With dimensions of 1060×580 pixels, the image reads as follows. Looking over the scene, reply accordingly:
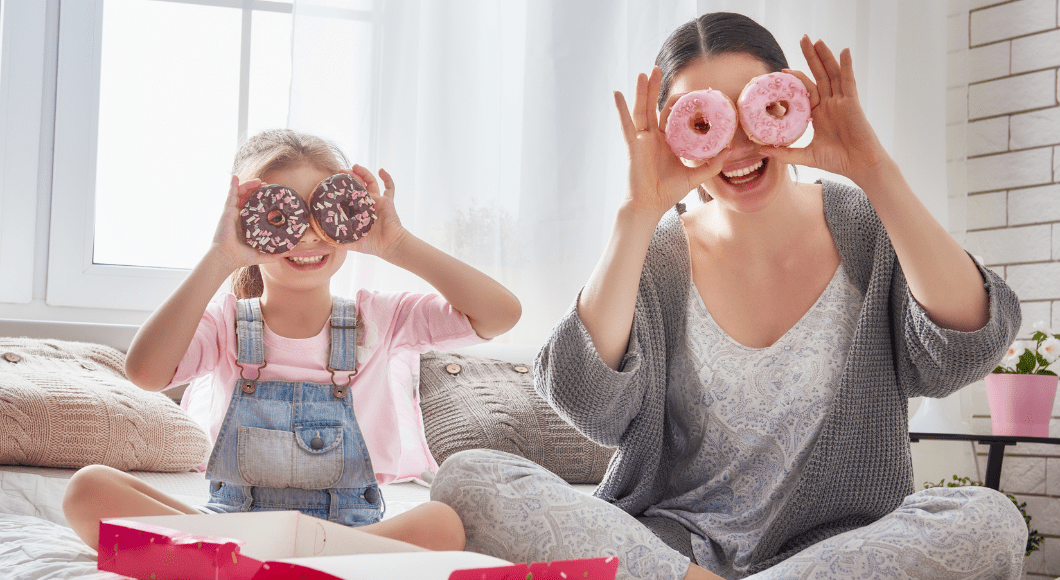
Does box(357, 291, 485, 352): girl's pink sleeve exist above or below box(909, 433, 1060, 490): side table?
above

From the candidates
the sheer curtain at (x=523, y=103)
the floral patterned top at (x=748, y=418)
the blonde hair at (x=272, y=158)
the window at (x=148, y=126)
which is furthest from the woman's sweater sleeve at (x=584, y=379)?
the window at (x=148, y=126)

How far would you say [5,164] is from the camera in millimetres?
2115

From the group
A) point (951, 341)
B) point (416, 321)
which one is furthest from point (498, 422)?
point (951, 341)

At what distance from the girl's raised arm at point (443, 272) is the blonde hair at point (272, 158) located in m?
0.09

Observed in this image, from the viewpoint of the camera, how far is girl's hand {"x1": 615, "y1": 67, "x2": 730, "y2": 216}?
1095 mm

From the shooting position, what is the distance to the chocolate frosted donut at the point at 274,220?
114 cm

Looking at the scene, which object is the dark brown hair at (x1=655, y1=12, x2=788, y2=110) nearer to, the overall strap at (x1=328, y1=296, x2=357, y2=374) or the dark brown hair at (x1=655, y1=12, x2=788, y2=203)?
the dark brown hair at (x1=655, y1=12, x2=788, y2=203)

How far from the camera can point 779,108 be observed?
1.08 meters

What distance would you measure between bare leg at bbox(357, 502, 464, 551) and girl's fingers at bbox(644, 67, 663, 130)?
22.0 inches

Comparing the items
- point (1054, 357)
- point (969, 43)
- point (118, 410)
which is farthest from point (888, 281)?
point (969, 43)

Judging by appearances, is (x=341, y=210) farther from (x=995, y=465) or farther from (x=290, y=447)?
(x=995, y=465)

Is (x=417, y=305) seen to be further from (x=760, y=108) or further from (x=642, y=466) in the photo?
(x=760, y=108)

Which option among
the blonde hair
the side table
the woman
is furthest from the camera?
the side table

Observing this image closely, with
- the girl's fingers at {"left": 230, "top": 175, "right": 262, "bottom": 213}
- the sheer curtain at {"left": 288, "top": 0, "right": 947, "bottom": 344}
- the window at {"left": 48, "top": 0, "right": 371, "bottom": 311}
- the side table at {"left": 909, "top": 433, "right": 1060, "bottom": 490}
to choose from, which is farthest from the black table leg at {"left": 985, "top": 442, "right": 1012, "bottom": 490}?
the window at {"left": 48, "top": 0, "right": 371, "bottom": 311}
